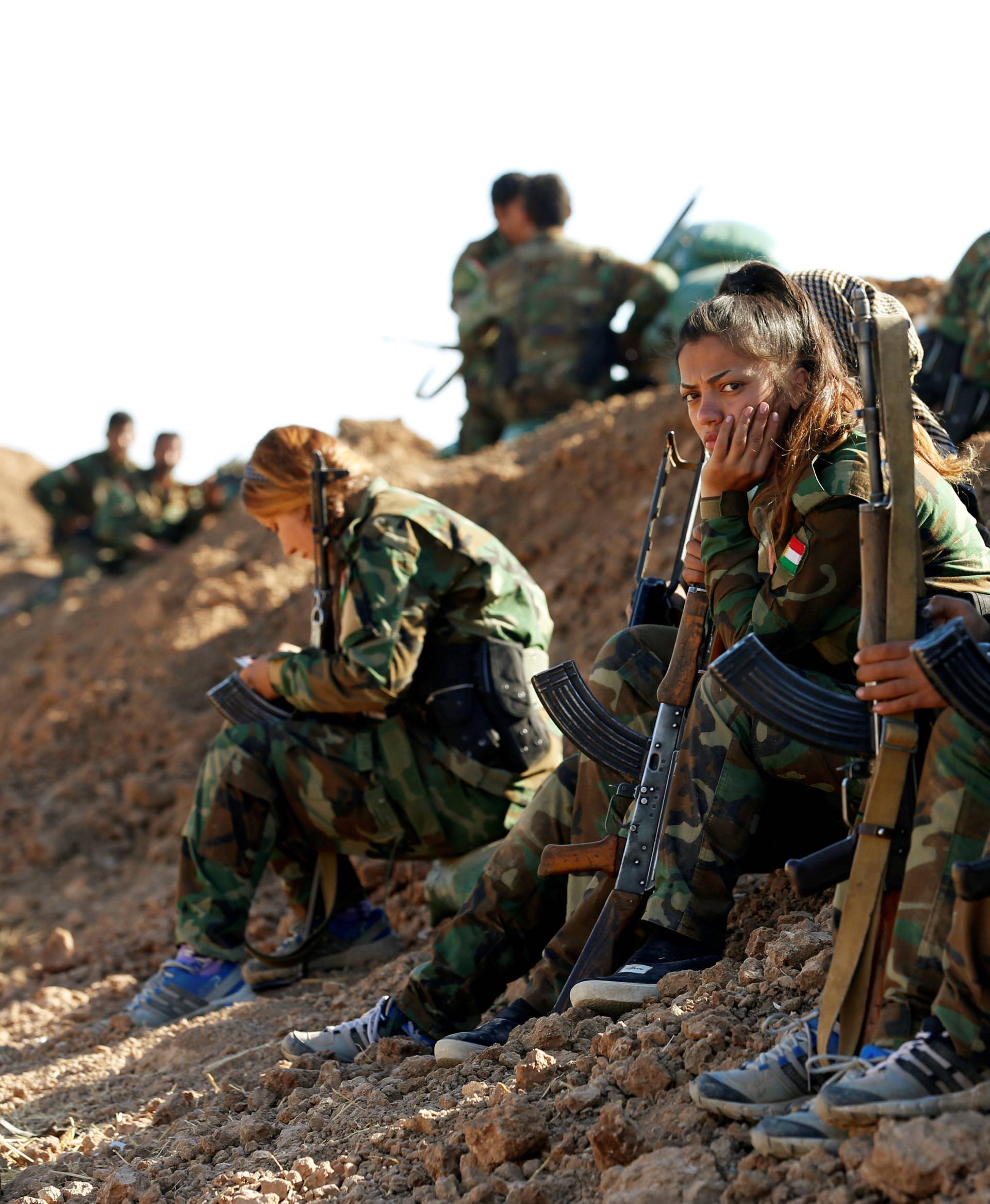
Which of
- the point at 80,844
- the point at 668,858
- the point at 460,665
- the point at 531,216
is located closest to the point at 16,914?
the point at 80,844

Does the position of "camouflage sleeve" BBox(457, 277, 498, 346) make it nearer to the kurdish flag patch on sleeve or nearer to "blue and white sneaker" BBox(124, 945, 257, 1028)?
"blue and white sneaker" BBox(124, 945, 257, 1028)

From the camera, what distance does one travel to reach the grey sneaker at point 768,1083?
6.91 ft

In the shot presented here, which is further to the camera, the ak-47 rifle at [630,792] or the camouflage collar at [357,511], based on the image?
the camouflage collar at [357,511]

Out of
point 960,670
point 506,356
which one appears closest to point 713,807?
point 960,670

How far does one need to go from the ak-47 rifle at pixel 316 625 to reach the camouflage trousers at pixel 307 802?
0.42 feet

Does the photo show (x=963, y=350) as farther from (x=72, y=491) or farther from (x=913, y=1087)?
(x=72, y=491)

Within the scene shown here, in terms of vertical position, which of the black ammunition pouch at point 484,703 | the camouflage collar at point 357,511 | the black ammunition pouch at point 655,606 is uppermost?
the camouflage collar at point 357,511

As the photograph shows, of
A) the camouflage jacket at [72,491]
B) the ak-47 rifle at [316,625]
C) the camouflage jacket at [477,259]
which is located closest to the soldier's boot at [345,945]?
the ak-47 rifle at [316,625]

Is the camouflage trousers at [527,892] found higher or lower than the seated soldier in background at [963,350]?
lower

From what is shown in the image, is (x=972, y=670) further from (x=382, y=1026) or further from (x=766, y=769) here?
(x=382, y=1026)

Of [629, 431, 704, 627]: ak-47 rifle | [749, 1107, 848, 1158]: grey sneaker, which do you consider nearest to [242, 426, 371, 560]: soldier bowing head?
[629, 431, 704, 627]: ak-47 rifle

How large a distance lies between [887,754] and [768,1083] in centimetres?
54

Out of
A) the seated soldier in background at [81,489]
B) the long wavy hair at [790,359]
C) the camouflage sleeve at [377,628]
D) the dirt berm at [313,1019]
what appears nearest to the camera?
the dirt berm at [313,1019]

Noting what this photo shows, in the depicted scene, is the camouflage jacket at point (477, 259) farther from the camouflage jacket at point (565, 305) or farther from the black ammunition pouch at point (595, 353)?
the black ammunition pouch at point (595, 353)
